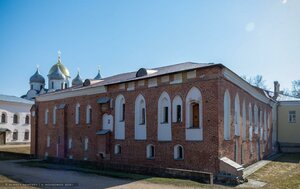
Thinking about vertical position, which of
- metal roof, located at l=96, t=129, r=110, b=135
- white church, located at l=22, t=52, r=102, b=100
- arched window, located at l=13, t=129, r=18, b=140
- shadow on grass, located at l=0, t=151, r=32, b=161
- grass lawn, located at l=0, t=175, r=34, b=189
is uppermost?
white church, located at l=22, t=52, r=102, b=100

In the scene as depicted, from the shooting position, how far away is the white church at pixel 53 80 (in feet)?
Answer: 209

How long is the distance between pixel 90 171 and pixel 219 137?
806 cm

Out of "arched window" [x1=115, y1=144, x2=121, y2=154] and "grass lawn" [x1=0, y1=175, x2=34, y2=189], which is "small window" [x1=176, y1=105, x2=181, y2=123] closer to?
"arched window" [x1=115, y1=144, x2=121, y2=154]

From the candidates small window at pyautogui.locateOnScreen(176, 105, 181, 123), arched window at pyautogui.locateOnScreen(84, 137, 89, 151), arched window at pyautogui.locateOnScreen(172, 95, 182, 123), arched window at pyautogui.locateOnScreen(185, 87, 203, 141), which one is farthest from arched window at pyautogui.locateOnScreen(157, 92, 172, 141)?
arched window at pyautogui.locateOnScreen(84, 137, 89, 151)

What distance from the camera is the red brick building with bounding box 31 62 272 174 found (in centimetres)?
1731

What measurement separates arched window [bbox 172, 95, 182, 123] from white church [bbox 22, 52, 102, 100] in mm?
47107

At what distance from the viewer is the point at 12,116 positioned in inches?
1951

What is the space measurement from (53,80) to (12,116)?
→ 15.6 m

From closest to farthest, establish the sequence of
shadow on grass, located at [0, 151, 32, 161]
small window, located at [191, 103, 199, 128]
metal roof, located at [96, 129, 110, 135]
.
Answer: small window, located at [191, 103, 199, 128]
metal roof, located at [96, 129, 110, 135]
shadow on grass, located at [0, 151, 32, 161]

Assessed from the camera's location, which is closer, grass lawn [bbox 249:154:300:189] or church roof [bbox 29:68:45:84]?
grass lawn [bbox 249:154:300:189]

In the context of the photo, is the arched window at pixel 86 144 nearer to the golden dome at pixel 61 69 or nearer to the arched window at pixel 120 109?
the arched window at pixel 120 109

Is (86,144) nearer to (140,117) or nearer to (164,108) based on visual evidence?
(140,117)

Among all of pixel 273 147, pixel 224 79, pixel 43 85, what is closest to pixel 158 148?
pixel 224 79

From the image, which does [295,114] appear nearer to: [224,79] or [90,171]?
[224,79]
